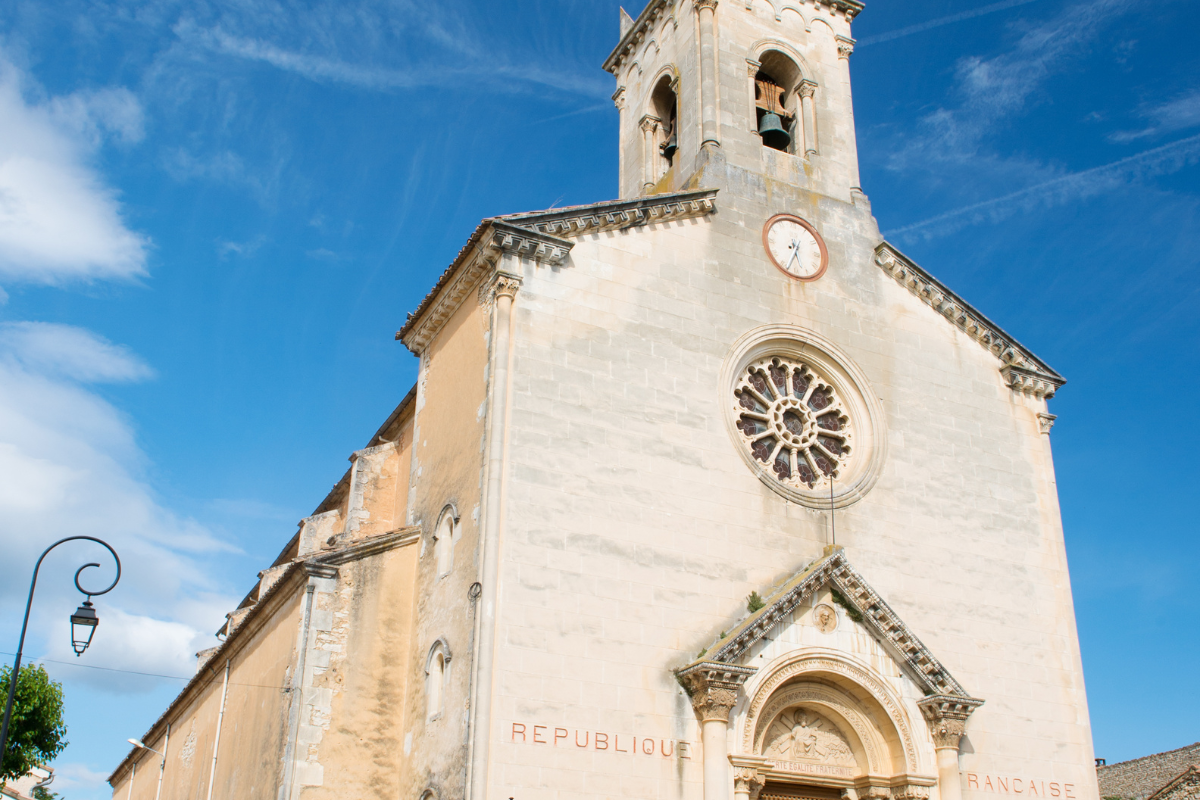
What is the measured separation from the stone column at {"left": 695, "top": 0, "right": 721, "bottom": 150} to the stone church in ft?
0.26

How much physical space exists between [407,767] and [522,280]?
26.6 ft

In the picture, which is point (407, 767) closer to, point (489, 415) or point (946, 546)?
point (489, 415)

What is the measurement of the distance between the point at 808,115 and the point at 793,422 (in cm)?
766

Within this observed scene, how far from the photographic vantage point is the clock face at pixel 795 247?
21.5m

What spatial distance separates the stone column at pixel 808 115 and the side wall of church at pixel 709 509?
175 centimetres

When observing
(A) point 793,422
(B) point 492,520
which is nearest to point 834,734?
(A) point 793,422

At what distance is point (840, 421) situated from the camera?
21078 millimetres

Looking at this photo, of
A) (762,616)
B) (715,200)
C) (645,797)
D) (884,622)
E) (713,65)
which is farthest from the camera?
(713,65)

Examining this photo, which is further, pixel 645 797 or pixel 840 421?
pixel 840 421

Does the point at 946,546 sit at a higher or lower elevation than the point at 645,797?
higher

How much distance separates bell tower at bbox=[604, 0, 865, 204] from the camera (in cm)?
2275

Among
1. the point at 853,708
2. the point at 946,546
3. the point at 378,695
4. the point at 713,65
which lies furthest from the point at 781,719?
the point at 713,65

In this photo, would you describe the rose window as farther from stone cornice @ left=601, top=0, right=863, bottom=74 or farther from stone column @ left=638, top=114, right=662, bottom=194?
stone cornice @ left=601, top=0, right=863, bottom=74

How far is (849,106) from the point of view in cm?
2491
